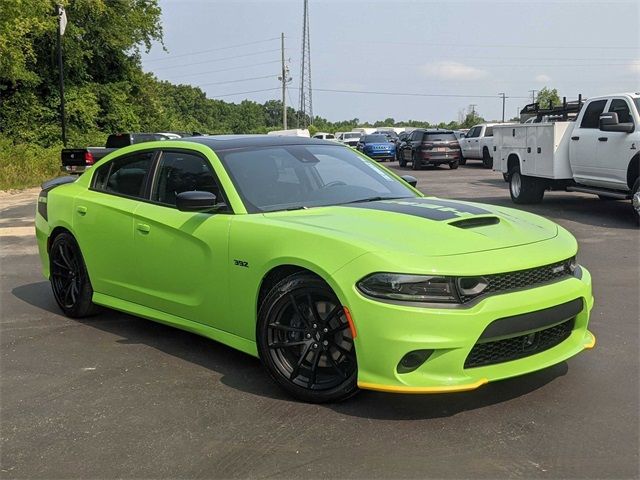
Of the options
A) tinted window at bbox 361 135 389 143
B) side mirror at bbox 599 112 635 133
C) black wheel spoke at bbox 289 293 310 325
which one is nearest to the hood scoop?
black wheel spoke at bbox 289 293 310 325

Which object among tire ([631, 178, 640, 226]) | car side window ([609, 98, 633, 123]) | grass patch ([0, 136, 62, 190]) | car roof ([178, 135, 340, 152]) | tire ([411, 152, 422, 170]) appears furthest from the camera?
tire ([411, 152, 422, 170])

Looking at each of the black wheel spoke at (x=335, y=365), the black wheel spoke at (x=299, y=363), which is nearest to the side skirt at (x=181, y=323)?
the black wheel spoke at (x=299, y=363)

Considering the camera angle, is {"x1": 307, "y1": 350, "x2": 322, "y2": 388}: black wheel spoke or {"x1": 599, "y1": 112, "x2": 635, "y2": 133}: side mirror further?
{"x1": 599, "y1": 112, "x2": 635, "y2": 133}: side mirror

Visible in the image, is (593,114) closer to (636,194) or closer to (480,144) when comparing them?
(636,194)

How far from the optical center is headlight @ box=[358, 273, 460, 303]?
3309 mm

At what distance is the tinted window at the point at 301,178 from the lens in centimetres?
440

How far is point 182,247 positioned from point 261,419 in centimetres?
141

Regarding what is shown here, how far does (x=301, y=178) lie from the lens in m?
4.66

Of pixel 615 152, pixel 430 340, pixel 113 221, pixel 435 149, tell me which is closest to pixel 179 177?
pixel 113 221

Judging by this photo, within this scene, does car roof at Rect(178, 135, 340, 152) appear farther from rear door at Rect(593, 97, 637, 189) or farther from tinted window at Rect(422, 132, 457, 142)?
tinted window at Rect(422, 132, 457, 142)

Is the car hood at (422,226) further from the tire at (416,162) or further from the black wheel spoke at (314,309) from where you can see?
the tire at (416,162)

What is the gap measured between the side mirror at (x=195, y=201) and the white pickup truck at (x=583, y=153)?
26.5 feet

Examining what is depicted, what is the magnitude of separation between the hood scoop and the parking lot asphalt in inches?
37.8

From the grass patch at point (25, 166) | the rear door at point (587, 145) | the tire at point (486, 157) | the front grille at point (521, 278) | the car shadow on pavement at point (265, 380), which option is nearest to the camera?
the front grille at point (521, 278)
